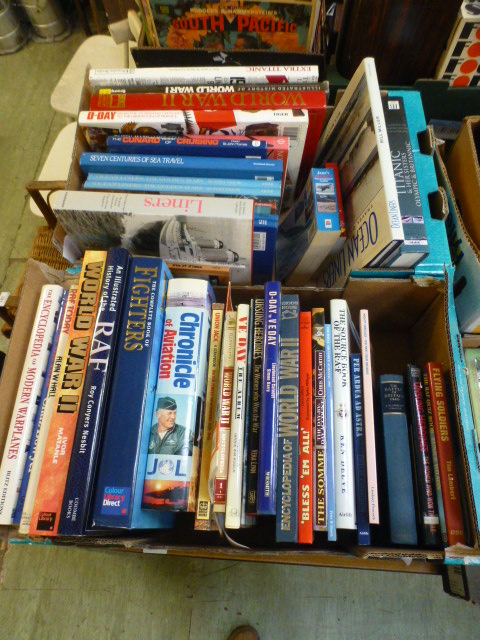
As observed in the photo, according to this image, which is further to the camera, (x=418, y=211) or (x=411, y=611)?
(x=411, y=611)

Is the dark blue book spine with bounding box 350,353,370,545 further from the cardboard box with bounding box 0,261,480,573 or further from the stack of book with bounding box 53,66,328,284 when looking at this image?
the stack of book with bounding box 53,66,328,284

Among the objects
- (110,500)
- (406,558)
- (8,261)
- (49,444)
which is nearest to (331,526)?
(406,558)

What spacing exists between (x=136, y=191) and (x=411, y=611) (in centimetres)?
136

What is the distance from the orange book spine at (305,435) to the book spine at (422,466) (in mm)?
225

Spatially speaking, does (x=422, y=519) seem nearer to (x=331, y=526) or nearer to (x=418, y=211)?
(x=331, y=526)

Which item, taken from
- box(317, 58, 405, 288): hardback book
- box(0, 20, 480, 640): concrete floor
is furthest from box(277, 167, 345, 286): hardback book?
box(0, 20, 480, 640): concrete floor

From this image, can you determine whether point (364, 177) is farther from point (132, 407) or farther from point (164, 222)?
point (132, 407)

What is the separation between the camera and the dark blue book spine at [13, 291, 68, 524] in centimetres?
78

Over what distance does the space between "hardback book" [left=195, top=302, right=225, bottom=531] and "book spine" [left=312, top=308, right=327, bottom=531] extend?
0.64 feet

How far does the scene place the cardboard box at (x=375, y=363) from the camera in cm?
74

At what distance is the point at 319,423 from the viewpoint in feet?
2.54

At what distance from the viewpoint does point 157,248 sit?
927 millimetres

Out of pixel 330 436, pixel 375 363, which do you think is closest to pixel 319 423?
pixel 330 436

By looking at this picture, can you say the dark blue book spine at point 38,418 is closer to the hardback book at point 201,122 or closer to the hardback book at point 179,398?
the hardback book at point 179,398
